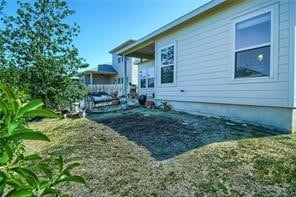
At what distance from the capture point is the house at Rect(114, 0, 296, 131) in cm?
550

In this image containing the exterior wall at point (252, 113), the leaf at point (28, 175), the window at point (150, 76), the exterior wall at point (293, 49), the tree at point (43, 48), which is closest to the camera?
the leaf at point (28, 175)

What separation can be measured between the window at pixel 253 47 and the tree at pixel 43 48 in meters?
7.04

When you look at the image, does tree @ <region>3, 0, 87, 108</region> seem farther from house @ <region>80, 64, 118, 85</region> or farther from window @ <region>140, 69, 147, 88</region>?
house @ <region>80, 64, 118, 85</region>

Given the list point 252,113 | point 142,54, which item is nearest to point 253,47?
point 252,113

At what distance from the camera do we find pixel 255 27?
20.2 feet

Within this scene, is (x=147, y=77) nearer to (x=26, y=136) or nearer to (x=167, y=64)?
(x=167, y=64)

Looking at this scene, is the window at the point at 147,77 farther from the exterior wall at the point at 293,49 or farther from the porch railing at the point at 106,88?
the exterior wall at the point at 293,49

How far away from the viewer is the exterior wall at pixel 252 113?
545 cm

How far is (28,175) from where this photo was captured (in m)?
0.94

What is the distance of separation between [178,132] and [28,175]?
504 cm

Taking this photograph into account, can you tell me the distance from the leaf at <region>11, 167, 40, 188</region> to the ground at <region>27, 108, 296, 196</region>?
8.18 ft

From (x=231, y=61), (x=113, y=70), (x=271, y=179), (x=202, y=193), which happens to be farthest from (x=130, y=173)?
(x=113, y=70)

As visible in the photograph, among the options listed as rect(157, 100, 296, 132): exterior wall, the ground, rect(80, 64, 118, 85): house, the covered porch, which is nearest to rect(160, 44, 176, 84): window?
the covered porch

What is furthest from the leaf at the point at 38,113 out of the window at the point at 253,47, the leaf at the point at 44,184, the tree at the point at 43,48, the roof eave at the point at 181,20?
the tree at the point at 43,48
